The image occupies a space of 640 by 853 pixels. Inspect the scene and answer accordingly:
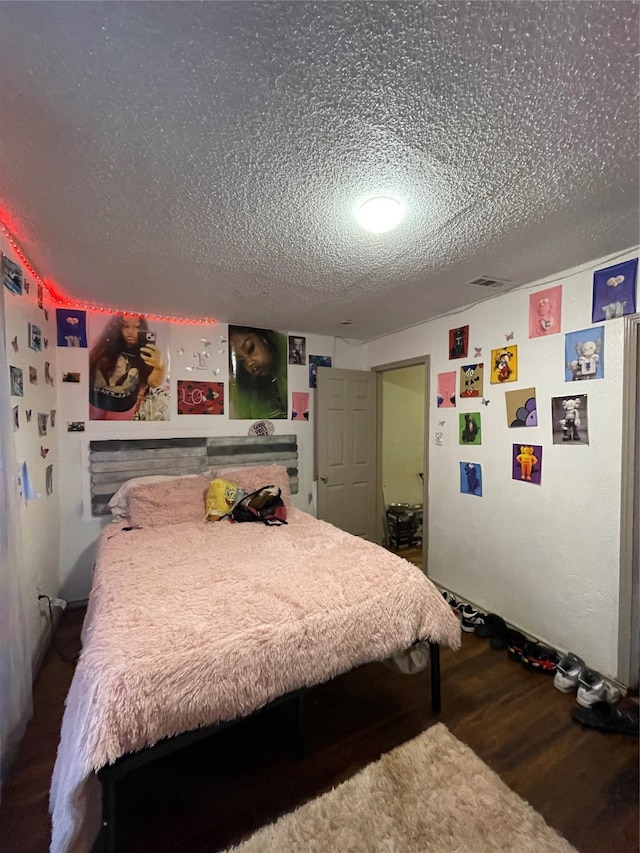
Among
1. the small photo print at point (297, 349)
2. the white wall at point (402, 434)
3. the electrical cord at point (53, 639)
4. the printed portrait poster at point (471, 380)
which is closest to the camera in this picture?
the electrical cord at point (53, 639)

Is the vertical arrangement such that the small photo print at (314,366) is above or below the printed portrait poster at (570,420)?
above

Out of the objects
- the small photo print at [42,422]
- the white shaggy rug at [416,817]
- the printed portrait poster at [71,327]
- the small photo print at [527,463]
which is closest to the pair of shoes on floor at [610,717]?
the white shaggy rug at [416,817]

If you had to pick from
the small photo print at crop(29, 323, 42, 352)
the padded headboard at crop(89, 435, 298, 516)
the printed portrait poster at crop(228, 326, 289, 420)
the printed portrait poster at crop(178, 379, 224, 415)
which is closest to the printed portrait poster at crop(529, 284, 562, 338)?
the printed portrait poster at crop(228, 326, 289, 420)

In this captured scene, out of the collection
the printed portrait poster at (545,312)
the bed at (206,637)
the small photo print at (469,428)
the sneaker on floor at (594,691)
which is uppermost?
the printed portrait poster at (545,312)

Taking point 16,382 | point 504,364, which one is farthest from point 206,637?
point 504,364

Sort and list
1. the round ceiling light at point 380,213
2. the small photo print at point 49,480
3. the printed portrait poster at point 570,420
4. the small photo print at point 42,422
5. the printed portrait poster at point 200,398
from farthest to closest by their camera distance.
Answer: the printed portrait poster at point 200,398
the small photo print at point 49,480
the small photo print at point 42,422
the printed portrait poster at point 570,420
the round ceiling light at point 380,213

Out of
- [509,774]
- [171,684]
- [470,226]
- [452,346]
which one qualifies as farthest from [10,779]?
[452,346]

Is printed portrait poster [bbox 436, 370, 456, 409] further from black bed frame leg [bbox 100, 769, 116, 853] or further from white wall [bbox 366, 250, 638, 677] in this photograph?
black bed frame leg [bbox 100, 769, 116, 853]

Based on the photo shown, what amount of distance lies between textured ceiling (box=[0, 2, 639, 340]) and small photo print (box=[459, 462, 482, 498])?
146cm

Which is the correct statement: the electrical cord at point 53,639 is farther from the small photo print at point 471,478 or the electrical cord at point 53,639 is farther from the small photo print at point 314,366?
the small photo print at point 471,478

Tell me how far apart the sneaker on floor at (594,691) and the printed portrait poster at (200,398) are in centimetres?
313

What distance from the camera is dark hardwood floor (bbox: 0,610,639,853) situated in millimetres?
1257

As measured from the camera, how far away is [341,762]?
1499mm

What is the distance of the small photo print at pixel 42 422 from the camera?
225 cm
